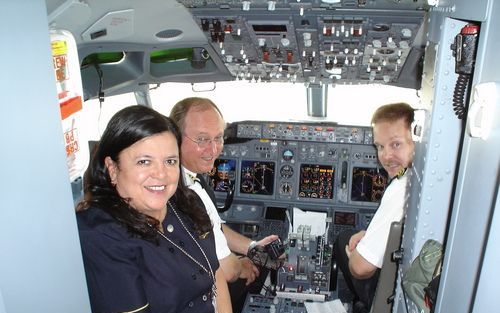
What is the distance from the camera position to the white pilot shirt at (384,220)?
2.13 m

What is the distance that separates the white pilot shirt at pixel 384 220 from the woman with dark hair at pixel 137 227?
0.96 m

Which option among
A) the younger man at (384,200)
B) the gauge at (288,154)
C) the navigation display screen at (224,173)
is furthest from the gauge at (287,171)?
the younger man at (384,200)

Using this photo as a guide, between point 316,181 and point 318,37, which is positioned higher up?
point 318,37

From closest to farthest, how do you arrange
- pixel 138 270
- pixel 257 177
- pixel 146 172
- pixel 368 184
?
pixel 138 270
pixel 146 172
pixel 368 184
pixel 257 177

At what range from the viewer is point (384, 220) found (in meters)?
2.13

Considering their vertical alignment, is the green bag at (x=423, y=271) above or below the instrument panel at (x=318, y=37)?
below

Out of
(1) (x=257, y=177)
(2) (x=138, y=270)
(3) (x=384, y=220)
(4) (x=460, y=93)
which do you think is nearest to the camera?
(4) (x=460, y=93)

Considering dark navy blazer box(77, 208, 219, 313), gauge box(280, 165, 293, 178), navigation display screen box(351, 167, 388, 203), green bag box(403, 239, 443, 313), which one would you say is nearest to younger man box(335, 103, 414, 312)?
green bag box(403, 239, 443, 313)

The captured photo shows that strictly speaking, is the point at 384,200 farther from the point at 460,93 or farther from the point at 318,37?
the point at 318,37

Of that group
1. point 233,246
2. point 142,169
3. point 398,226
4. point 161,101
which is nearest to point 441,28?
point 398,226

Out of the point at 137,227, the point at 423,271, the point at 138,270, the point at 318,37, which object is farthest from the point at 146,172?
the point at 318,37

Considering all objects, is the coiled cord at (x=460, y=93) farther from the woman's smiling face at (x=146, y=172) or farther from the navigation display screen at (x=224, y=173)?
the navigation display screen at (x=224, y=173)

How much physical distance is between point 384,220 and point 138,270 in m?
1.35

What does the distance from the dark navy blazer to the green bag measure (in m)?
0.84
